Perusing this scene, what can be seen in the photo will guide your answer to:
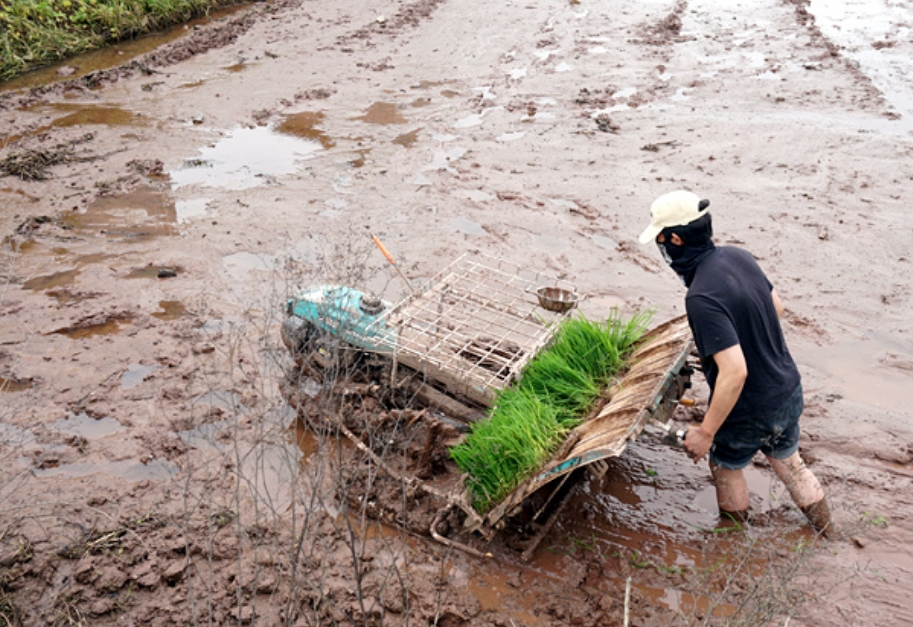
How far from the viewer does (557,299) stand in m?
4.72

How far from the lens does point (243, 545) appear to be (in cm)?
394

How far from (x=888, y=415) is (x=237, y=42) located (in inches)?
425

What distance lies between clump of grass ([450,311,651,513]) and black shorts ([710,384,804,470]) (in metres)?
0.74

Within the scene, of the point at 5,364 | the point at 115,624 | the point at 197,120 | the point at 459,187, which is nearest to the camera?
the point at 115,624

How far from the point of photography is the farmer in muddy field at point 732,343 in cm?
319

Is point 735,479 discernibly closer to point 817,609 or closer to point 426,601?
point 817,609

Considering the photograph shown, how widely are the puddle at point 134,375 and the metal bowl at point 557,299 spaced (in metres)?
2.82

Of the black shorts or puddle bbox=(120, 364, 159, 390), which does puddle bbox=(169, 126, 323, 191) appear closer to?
puddle bbox=(120, 364, 159, 390)

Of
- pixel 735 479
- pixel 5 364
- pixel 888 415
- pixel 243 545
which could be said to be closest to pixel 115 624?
pixel 243 545

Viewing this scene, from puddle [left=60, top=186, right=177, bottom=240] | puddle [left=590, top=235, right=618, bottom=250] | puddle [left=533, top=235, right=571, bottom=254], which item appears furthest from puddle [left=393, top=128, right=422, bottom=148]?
puddle [left=590, top=235, right=618, bottom=250]

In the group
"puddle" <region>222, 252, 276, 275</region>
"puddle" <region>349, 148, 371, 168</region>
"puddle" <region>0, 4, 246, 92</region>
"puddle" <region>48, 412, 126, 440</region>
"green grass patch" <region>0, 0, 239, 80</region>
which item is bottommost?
"puddle" <region>349, 148, 371, 168</region>

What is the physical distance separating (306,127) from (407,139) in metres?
1.34

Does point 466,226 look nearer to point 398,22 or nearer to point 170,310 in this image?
point 170,310

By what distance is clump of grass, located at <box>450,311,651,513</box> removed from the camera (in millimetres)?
3729
